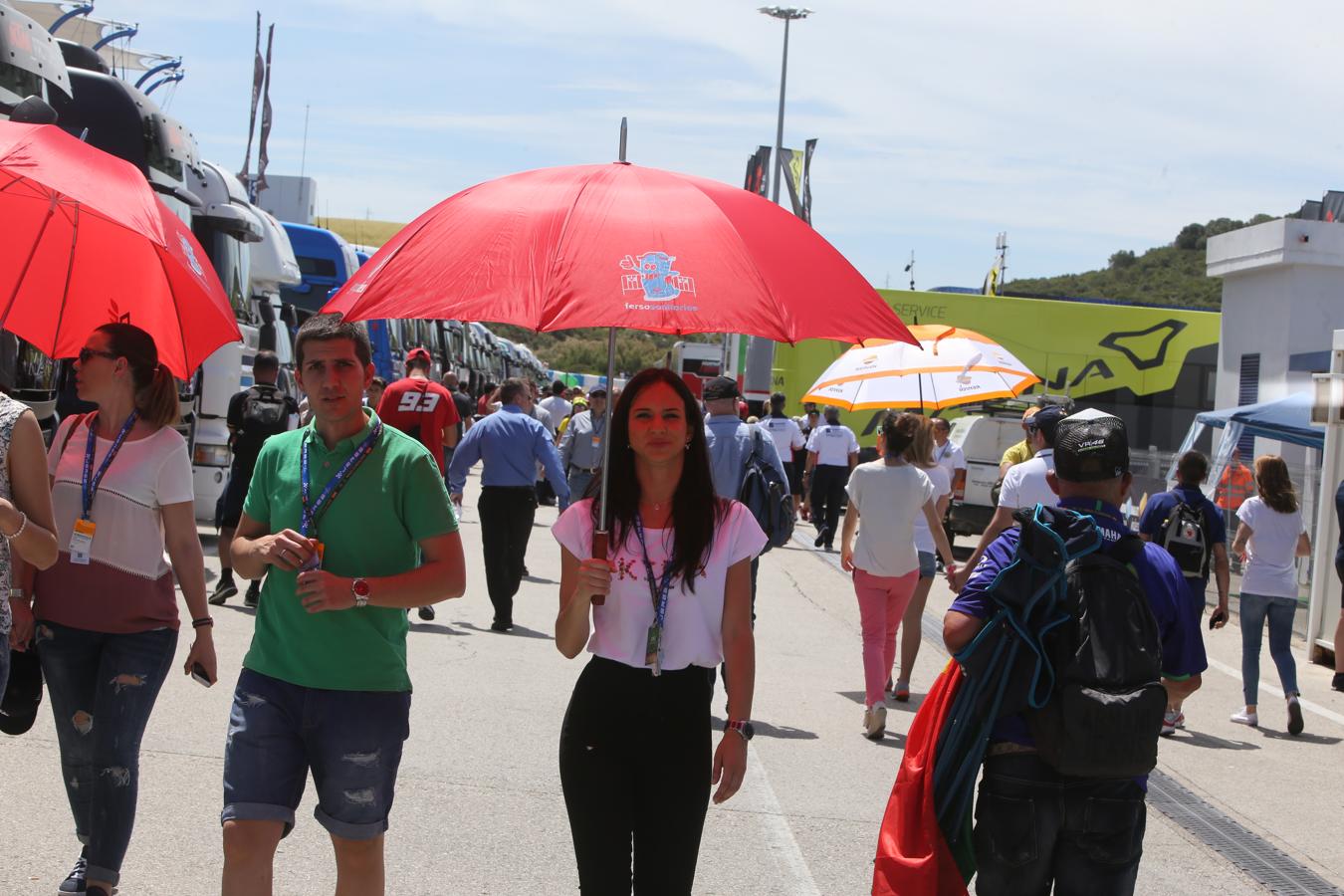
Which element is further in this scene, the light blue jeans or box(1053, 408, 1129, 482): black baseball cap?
the light blue jeans

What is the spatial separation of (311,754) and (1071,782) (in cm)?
193

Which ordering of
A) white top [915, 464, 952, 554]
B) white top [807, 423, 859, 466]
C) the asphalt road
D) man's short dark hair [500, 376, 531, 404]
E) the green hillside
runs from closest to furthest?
1. the asphalt road
2. white top [915, 464, 952, 554]
3. man's short dark hair [500, 376, 531, 404]
4. white top [807, 423, 859, 466]
5. the green hillside

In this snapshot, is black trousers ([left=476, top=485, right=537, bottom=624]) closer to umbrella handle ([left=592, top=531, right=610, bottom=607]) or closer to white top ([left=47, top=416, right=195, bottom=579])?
white top ([left=47, top=416, right=195, bottom=579])

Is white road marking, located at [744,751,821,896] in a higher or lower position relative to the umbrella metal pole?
lower

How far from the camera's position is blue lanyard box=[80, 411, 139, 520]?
4.50 m

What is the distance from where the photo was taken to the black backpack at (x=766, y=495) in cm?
842

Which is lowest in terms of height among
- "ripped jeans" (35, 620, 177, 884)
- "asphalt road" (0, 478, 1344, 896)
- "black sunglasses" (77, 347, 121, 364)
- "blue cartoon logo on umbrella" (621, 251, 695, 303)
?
"asphalt road" (0, 478, 1344, 896)

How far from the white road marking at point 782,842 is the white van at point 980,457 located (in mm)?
12949

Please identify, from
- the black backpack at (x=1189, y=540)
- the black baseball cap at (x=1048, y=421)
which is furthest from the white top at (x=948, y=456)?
the black baseball cap at (x=1048, y=421)

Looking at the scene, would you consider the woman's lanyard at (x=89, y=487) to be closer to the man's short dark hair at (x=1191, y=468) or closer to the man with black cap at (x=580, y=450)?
the man's short dark hair at (x=1191, y=468)

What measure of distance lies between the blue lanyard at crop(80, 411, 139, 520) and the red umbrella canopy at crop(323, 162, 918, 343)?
848 millimetres

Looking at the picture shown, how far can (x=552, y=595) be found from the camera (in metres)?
13.5

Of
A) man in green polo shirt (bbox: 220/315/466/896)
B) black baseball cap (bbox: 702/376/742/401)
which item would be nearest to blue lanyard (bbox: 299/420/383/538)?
man in green polo shirt (bbox: 220/315/466/896)

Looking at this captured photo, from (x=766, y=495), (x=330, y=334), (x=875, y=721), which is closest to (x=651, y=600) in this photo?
(x=330, y=334)
